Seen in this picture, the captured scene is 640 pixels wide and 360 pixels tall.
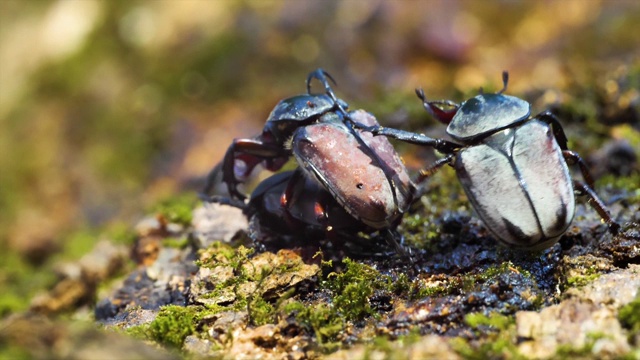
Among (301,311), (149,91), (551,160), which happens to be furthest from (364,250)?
(149,91)

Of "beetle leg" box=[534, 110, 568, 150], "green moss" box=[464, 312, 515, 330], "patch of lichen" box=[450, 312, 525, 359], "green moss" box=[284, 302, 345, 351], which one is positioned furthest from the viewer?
"beetle leg" box=[534, 110, 568, 150]

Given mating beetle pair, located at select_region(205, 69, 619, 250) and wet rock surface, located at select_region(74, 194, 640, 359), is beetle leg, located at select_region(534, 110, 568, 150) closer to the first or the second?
mating beetle pair, located at select_region(205, 69, 619, 250)

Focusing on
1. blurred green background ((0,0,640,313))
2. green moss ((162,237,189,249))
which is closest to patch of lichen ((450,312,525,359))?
green moss ((162,237,189,249))

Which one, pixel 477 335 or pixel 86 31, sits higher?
pixel 86 31

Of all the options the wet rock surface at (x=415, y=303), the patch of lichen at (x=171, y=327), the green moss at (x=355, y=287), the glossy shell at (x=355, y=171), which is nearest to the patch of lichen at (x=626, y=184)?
the wet rock surface at (x=415, y=303)

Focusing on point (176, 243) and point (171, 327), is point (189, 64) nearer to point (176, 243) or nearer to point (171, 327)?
point (176, 243)

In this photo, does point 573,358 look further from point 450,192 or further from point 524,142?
point 450,192
